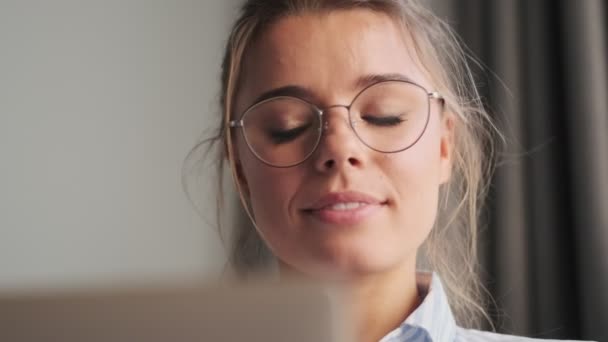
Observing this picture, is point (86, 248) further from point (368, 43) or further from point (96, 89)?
point (368, 43)

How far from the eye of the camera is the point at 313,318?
0.84 ft

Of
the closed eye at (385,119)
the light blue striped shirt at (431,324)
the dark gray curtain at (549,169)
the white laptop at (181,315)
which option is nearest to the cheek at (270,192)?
the closed eye at (385,119)

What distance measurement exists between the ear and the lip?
7.3 inches

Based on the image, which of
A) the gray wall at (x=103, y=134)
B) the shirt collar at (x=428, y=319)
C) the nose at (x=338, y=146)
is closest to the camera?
the nose at (x=338, y=146)

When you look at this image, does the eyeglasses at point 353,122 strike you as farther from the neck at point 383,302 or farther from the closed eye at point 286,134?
the neck at point 383,302

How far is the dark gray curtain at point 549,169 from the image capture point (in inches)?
45.6

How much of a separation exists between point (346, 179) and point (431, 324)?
0.27m

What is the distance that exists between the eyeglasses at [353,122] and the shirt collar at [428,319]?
0.81 ft

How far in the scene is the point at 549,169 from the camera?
1293 mm

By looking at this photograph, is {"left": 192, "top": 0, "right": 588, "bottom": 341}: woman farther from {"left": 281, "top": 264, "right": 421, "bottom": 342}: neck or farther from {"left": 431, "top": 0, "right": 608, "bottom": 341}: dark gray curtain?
{"left": 431, "top": 0, "right": 608, "bottom": 341}: dark gray curtain

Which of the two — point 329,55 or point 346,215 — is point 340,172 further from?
point 329,55

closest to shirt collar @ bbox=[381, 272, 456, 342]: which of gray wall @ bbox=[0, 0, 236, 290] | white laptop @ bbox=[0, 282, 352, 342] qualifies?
white laptop @ bbox=[0, 282, 352, 342]

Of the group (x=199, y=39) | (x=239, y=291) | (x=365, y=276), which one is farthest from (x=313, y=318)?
(x=199, y=39)

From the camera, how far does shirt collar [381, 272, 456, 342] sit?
835mm
